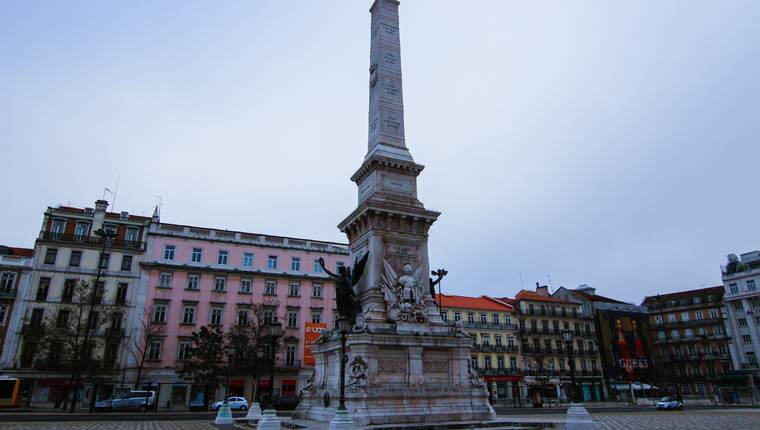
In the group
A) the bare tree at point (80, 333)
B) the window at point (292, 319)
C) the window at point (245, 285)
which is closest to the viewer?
the bare tree at point (80, 333)

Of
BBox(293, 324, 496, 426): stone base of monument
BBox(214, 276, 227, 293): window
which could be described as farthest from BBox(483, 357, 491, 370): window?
BBox(293, 324, 496, 426): stone base of monument

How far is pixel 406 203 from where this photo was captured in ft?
64.0

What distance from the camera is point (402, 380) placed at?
53.0 ft

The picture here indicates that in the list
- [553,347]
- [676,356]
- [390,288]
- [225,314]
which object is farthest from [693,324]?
[390,288]

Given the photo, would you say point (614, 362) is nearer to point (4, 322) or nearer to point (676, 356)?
point (676, 356)

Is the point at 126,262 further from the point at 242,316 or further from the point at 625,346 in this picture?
the point at 625,346

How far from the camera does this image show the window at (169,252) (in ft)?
149

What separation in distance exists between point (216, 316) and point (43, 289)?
14.0 m

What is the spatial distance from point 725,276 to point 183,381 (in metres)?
61.8

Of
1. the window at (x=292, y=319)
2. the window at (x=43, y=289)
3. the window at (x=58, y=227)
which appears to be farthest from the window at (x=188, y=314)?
the window at (x=58, y=227)

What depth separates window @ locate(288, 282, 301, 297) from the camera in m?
48.0

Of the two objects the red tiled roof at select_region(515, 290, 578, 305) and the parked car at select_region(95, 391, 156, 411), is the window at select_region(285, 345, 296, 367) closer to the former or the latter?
the parked car at select_region(95, 391, 156, 411)

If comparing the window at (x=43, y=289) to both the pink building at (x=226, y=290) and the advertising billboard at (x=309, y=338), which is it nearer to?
the pink building at (x=226, y=290)

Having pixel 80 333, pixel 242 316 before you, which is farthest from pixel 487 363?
pixel 80 333
